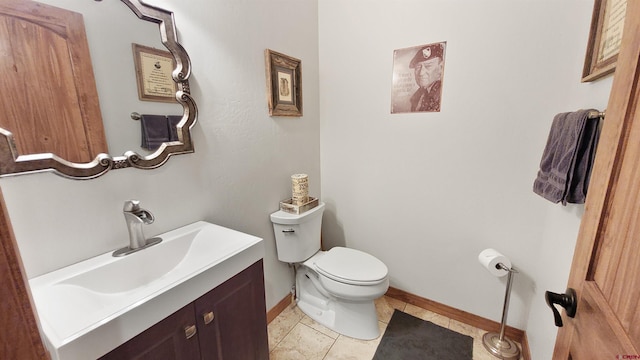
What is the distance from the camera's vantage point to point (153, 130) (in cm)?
110

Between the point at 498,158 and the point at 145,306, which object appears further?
the point at 498,158

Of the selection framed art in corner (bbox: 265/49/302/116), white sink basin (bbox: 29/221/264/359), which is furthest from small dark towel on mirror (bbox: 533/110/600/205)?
framed art in corner (bbox: 265/49/302/116)

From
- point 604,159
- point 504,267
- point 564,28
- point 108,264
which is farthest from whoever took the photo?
point 504,267

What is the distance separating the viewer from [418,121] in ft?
5.53

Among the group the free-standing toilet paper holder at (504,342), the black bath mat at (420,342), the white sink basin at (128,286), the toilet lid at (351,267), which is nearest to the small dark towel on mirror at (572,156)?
the free-standing toilet paper holder at (504,342)

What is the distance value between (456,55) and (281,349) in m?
2.06

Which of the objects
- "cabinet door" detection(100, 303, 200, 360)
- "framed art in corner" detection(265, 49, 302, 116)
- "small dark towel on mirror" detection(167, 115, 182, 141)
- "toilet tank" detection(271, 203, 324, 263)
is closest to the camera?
"cabinet door" detection(100, 303, 200, 360)

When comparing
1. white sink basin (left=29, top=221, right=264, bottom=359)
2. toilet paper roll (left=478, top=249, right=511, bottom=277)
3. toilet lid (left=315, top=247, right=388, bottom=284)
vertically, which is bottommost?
toilet lid (left=315, top=247, right=388, bottom=284)

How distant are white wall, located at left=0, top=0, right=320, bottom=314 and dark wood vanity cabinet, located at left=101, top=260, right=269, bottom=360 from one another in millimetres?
438

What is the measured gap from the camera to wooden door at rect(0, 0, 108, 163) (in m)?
0.76

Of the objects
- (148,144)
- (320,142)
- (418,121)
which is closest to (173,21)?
(148,144)

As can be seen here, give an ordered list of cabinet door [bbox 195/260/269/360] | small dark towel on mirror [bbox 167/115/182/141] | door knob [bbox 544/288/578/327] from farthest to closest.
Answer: small dark towel on mirror [bbox 167/115/182/141] → cabinet door [bbox 195/260/269/360] → door knob [bbox 544/288/578/327]

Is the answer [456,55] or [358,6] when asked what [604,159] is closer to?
[456,55]

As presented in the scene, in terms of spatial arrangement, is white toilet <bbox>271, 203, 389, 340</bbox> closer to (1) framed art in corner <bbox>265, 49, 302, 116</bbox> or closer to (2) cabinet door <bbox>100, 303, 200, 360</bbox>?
(1) framed art in corner <bbox>265, 49, 302, 116</bbox>
